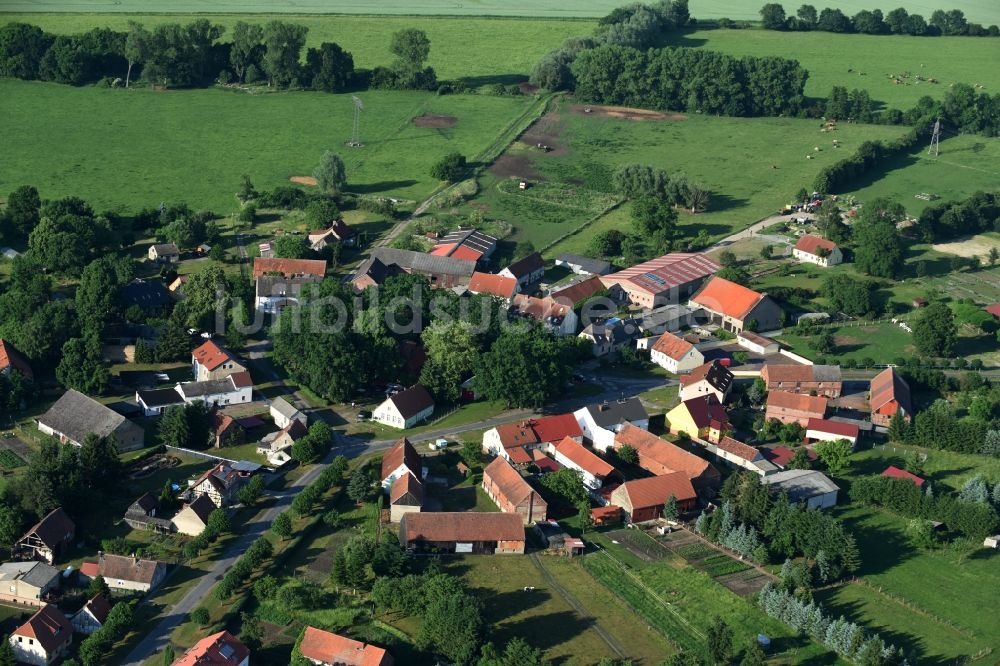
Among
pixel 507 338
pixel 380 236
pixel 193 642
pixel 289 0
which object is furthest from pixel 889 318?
Answer: pixel 289 0

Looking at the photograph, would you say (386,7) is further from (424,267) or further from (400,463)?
(400,463)

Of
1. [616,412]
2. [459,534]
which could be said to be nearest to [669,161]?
[616,412]

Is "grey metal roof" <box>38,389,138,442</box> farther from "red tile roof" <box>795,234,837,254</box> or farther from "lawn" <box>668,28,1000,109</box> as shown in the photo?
"lawn" <box>668,28,1000,109</box>

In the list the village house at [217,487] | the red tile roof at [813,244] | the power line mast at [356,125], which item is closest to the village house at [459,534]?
the village house at [217,487]

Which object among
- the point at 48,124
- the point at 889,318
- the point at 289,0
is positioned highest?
the point at 289,0

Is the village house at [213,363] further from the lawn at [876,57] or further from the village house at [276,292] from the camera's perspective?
the lawn at [876,57]

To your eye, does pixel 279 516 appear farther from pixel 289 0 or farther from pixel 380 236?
pixel 289 0

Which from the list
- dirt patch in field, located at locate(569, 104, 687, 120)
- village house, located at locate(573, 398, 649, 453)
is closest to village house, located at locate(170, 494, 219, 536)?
village house, located at locate(573, 398, 649, 453)

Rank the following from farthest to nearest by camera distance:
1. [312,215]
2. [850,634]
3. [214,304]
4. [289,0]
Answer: [289,0] < [312,215] < [214,304] < [850,634]
